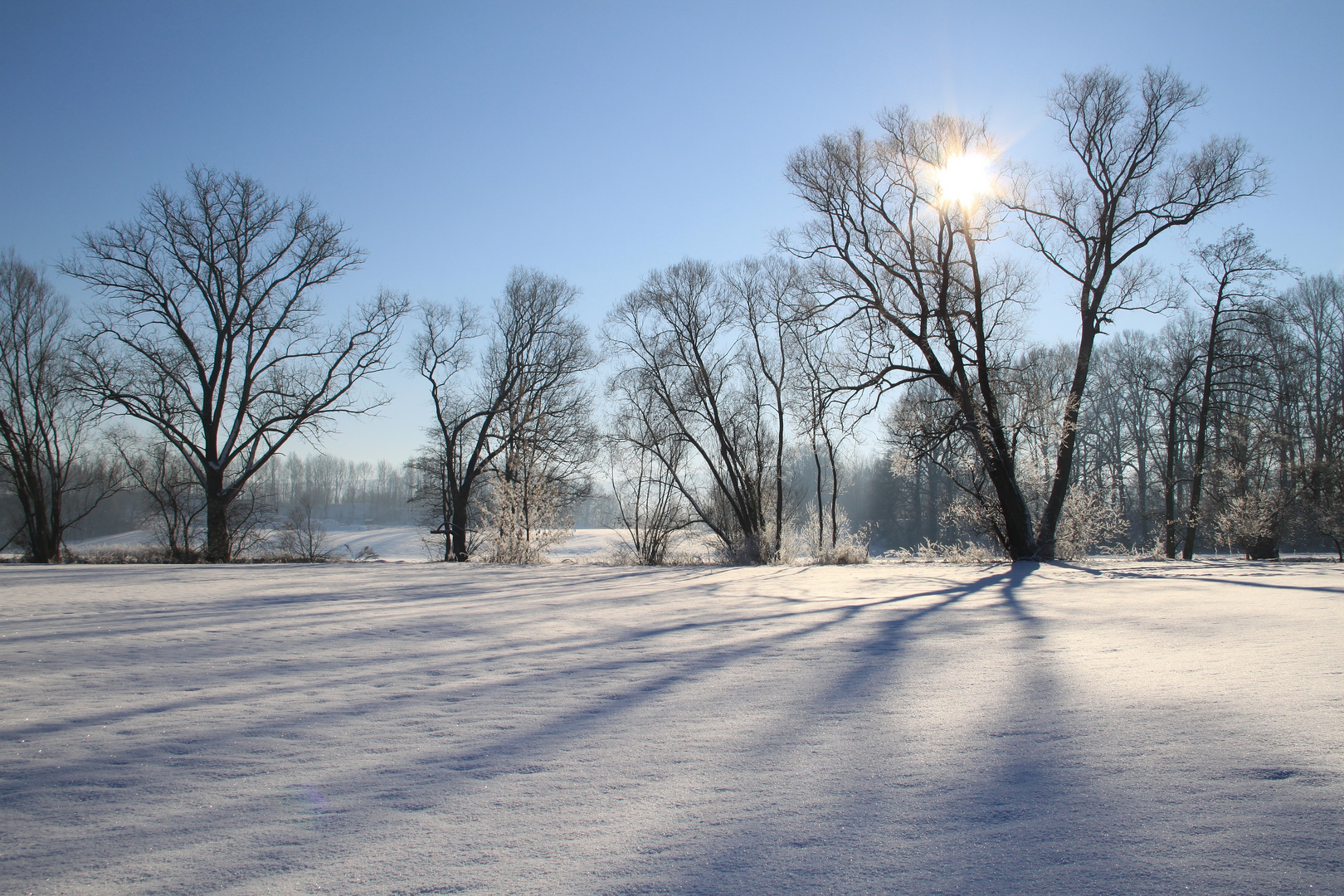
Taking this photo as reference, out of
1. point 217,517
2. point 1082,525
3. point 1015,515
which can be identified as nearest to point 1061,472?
point 1015,515

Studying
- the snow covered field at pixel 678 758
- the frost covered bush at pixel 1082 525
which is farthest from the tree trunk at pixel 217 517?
the frost covered bush at pixel 1082 525

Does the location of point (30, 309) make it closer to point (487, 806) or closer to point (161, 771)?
point (161, 771)

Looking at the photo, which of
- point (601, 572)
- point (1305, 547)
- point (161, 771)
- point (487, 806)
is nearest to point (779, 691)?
point (487, 806)

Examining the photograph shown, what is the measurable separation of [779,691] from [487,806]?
1.91 m

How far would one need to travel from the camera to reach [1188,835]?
6.13 feet

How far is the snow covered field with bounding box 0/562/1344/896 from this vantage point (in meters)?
1.77

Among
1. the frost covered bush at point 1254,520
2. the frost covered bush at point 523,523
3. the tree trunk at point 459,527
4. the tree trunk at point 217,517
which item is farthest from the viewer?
the tree trunk at point 459,527

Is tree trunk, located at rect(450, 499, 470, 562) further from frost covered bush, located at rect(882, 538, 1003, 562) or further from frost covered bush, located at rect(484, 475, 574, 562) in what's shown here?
frost covered bush, located at rect(882, 538, 1003, 562)

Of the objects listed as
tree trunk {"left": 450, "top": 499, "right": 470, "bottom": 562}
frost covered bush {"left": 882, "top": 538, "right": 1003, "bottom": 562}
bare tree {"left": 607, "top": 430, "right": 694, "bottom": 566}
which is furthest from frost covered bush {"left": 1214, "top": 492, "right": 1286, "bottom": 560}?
tree trunk {"left": 450, "top": 499, "right": 470, "bottom": 562}

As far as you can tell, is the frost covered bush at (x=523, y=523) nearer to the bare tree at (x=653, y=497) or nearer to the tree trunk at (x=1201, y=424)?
the bare tree at (x=653, y=497)

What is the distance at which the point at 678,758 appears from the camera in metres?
2.59

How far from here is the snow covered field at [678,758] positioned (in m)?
1.77

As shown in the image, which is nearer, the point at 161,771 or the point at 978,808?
→ the point at 978,808

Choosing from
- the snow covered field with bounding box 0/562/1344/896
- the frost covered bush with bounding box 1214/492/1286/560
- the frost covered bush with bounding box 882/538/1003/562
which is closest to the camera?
the snow covered field with bounding box 0/562/1344/896
